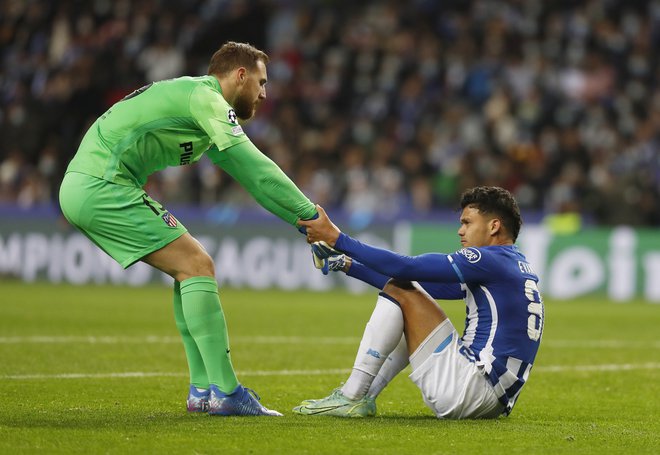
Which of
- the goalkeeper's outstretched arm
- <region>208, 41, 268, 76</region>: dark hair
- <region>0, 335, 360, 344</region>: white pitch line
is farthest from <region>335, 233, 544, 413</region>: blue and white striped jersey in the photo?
<region>0, 335, 360, 344</region>: white pitch line

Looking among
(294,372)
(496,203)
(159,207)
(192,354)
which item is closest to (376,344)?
(496,203)

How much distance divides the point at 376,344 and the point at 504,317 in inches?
28.6

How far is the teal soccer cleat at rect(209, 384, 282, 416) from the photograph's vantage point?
6586 mm

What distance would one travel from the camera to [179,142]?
6.73 m

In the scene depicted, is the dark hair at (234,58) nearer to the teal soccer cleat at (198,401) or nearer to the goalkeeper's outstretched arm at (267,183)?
the goalkeeper's outstretched arm at (267,183)

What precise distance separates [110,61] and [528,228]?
896cm

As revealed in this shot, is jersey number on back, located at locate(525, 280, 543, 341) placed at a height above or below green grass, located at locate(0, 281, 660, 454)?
above

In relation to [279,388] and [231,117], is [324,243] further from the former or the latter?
[279,388]

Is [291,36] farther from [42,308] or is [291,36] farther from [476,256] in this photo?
[476,256]

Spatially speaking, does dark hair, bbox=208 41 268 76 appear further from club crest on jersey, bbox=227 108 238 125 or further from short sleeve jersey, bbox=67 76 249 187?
club crest on jersey, bbox=227 108 238 125

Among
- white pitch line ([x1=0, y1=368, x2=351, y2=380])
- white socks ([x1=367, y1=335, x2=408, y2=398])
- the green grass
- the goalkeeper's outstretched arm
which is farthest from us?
white pitch line ([x1=0, y1=368, x2=351, y2=380])

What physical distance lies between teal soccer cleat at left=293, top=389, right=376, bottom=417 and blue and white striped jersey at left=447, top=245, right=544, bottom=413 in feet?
2.10

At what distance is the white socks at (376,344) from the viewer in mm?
6438

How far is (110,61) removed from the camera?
22.7 metres
